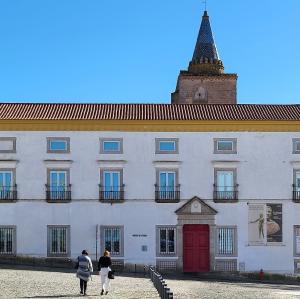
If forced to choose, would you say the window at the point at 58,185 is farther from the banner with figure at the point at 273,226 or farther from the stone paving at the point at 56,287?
the banner with figure at the point at 273,226

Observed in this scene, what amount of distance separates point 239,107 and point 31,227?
12175mm

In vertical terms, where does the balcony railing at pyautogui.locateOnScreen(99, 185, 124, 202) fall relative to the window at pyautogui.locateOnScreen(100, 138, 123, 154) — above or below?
below

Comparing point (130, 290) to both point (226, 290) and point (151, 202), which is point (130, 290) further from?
point (151, 202)

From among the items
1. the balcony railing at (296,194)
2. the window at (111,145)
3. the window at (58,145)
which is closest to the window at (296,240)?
the balcony railing at (296,194)

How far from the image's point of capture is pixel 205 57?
54906mm

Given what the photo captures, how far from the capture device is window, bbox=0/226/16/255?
3784 centimetres

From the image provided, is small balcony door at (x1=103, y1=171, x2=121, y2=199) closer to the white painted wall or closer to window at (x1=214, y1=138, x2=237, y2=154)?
the white painted wall

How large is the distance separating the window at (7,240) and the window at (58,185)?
2398 mm

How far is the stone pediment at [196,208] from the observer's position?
38.2 metres

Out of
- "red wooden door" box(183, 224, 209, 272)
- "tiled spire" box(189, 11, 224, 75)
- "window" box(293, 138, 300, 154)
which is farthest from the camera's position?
"tiled spire" box(189, 11, 224, 75)

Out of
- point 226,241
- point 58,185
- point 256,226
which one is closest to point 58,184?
point 58,185

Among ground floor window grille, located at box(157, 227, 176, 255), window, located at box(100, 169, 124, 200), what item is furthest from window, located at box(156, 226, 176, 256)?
window, located at box(100, 169, 124, 200)

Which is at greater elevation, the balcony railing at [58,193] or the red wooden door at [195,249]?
the balcony railing at [58,193]

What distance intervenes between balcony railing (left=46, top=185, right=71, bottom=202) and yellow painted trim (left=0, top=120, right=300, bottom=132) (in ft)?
9.39
